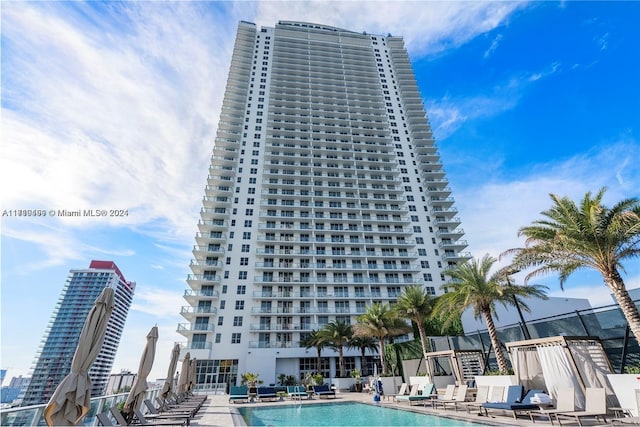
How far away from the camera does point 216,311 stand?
37.3 m

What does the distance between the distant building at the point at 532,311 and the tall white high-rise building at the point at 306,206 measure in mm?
15356

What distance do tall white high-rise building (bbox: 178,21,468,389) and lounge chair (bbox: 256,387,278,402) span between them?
14.1 metres

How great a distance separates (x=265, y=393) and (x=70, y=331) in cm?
10525

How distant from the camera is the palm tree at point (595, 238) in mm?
10344

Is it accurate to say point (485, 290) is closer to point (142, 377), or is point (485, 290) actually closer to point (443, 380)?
point (443, 380)

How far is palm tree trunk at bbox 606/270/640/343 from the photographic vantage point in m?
9.75

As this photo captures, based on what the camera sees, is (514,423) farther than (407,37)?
No

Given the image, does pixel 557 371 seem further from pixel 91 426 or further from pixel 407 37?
pixel 407 37

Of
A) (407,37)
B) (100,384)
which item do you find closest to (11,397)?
(100,384)

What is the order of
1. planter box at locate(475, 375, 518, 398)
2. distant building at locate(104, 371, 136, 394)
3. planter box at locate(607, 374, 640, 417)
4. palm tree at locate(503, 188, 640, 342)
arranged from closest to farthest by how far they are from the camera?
planter box at locate(607, 374, 640, 417)
palm tree at locate(503, 188, 640, 342)
planter box at locate(475, 375, 518, 398)
distant building at locate(104, 371, 136, 394)

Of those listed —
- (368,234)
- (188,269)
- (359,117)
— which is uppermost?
(359,117)

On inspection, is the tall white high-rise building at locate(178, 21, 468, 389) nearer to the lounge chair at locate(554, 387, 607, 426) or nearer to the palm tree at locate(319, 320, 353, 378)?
the palm tree at locate(319, 320, 353, 378)

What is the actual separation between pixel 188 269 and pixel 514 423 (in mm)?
39623

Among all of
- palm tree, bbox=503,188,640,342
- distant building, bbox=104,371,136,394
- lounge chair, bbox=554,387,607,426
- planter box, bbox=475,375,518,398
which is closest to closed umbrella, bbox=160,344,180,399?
distant building, bbox=104,371,136,394
